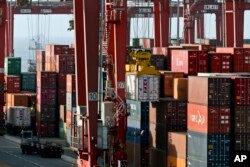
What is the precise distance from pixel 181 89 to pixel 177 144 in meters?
5.13

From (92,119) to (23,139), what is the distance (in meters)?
27.8

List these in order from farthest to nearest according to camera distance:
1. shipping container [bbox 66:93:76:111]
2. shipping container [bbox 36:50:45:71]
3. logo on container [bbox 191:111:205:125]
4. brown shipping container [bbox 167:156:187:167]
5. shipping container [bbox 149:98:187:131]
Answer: shipping container [bbox 36:50:45:71], shipping container [bbox 66:93:76:111], shipping container [bbox 149:98:187:131], brown shipping container [bbox 167:156:187:167], logo on container [bbox 191:111:205:125]

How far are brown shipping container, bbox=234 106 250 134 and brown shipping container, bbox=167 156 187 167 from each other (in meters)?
4.43

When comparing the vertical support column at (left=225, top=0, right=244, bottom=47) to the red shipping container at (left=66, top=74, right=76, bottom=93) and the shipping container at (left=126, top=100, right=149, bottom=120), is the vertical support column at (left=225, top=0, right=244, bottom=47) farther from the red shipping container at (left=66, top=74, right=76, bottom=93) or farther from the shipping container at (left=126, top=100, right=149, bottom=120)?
the shipping container at (left=126, top=100, right=149, bottom=120)

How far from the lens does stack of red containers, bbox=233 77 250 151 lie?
46.8 metres

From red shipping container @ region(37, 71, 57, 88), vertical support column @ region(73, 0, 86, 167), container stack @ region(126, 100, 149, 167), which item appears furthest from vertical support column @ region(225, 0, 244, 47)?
vertical support column @ region(73, 0, 86, 167)

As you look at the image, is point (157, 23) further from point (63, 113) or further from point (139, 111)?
point (139, 111)

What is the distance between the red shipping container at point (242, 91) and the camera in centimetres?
4700

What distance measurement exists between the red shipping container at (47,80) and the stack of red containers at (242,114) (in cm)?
4339

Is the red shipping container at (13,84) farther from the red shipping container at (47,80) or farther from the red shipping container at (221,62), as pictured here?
the red shipping container at (221,62)

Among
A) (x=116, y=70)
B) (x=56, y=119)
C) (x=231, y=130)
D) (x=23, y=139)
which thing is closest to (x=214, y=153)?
(x=231, y=130)

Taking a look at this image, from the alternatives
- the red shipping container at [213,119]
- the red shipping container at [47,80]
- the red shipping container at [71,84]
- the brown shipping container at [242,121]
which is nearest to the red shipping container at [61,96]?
the red shipping container at [47,80]

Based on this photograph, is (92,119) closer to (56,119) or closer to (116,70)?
(116,70)

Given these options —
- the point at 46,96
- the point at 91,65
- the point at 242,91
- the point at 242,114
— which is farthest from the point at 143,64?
the point at 46,96
